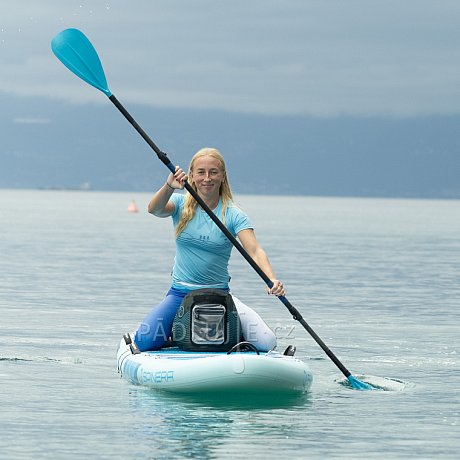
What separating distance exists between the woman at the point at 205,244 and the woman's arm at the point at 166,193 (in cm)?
6

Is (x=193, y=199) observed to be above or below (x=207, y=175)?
below

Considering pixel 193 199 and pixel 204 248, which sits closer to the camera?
pixel 204 248

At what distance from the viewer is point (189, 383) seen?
1280cm

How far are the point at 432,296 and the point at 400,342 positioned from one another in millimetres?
8176

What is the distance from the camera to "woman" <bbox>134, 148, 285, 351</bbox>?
13359 millimetres

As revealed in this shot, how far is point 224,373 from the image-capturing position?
41.4 feet

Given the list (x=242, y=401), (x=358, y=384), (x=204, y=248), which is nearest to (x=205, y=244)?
(x=204, y=248)

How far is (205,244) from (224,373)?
1.34 meters

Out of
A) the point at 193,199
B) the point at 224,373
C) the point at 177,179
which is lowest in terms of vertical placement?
the point at 224,373

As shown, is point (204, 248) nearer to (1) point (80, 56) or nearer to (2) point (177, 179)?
(2) point (177, 179)

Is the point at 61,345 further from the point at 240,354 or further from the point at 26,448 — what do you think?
the point at 26,448

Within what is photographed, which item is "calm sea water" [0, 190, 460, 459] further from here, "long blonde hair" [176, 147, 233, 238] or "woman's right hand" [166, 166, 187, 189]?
"woman's right hand" [166, 166, 187, 189]

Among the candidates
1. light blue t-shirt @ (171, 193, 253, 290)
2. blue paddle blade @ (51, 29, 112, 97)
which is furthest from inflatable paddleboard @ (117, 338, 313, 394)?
blue paddle blade @ (51, 29, 112, 97)

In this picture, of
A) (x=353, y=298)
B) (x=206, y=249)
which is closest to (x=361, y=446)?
(x=206, y=249)
